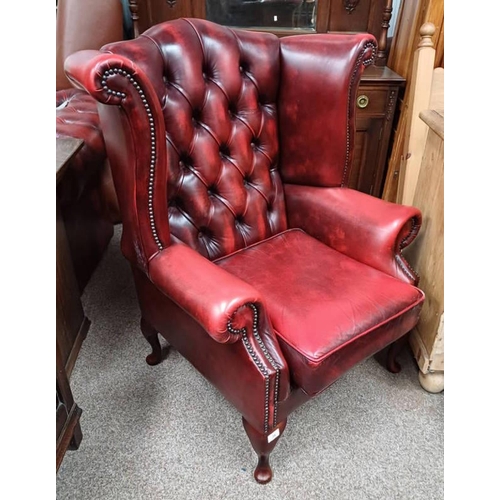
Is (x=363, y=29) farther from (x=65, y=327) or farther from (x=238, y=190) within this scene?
(x=65, y=327)

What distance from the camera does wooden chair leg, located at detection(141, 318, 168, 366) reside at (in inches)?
59.4

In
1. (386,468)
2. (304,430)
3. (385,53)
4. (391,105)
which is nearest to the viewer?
(386,468)

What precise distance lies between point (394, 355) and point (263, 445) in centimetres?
63

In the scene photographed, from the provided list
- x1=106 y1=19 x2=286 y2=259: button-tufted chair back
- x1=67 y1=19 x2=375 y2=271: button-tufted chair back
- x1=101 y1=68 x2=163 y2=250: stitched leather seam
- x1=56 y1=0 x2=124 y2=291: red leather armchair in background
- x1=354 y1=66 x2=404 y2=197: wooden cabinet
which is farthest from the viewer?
x1=354 y1=66 x2=404 y2=197: wooden cabinet

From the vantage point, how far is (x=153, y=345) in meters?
1.56

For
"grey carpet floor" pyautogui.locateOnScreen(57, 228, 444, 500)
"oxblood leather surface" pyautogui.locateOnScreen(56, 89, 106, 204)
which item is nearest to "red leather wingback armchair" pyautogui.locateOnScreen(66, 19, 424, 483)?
"grey carpet floor" pyautogui.locateOnScreen(57, 228, 444, 500)

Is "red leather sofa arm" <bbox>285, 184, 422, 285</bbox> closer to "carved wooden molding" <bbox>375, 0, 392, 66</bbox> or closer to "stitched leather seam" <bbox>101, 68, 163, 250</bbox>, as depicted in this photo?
"stitched leather seam" <bbox>101, 68, 163, 250</bbox>

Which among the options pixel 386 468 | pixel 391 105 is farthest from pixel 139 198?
pixel 391 105

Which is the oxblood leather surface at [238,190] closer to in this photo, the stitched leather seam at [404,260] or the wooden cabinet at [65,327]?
the stitched leather seam at [404,260]

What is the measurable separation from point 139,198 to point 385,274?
76 centimetres

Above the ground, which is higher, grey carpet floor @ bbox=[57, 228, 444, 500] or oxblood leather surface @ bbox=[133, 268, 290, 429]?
oxblood leather surface @ bbox=[133, 268, 290, 429]

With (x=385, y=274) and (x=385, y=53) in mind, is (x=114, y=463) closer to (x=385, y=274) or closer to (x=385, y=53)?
(x=385, y=274)

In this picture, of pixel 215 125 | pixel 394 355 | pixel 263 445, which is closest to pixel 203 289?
pixel 263 445
